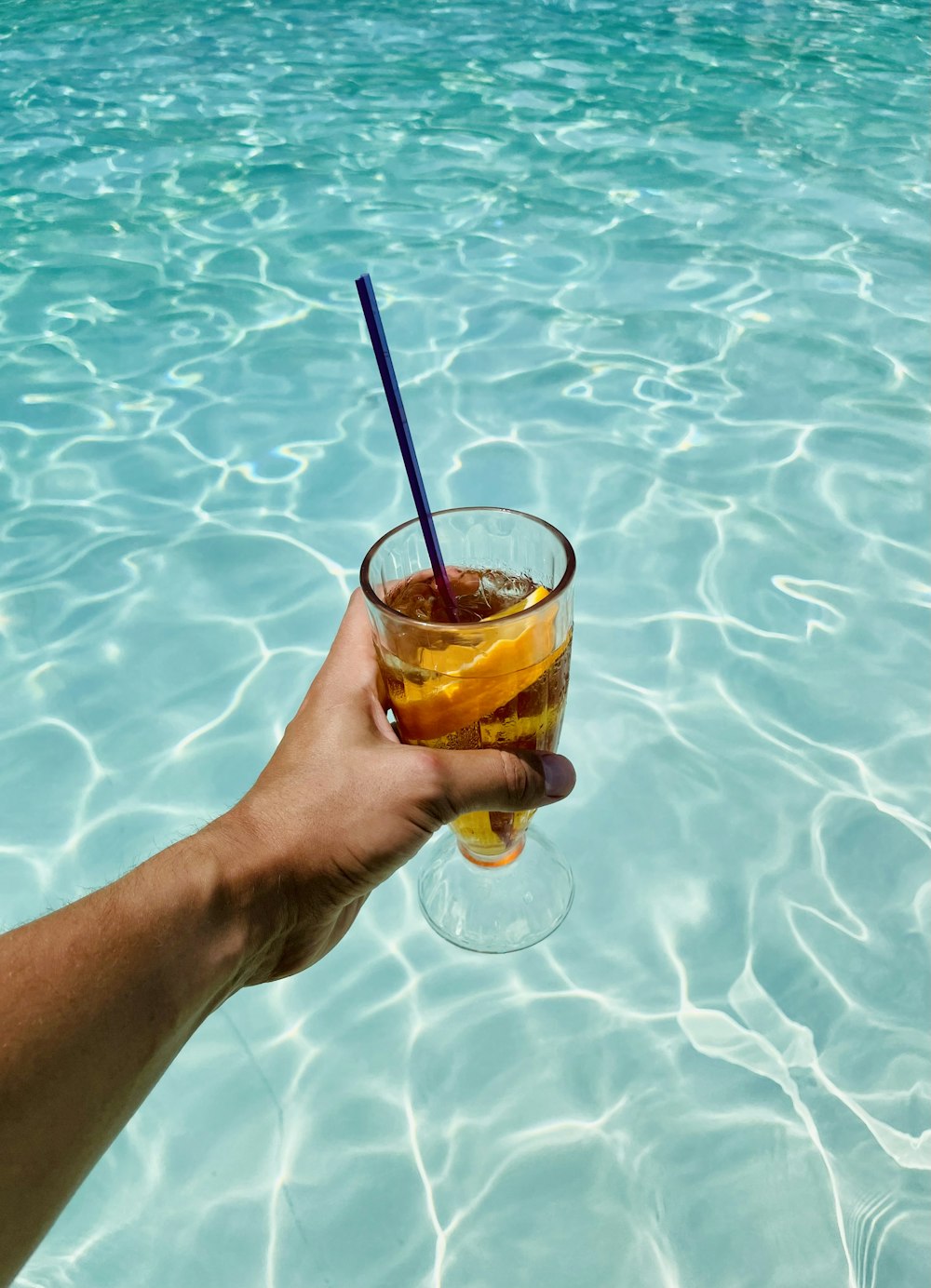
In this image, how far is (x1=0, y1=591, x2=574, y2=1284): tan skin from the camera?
1.10 metres

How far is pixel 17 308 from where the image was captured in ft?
15.1

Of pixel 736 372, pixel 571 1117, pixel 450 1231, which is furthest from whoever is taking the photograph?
pixel 736 372

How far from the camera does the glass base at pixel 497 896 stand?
204 centimetres

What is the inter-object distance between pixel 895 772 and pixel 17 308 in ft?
13.5

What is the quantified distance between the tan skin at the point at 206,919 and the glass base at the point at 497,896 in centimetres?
51

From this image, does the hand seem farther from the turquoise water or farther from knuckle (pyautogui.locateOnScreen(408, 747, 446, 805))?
the turquoise water

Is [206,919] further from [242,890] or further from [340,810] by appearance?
[340,810]

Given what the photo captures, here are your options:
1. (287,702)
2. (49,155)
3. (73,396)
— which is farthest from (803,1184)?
(49,155)


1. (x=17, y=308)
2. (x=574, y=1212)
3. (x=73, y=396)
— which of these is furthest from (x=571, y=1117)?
(x=17, y=308)

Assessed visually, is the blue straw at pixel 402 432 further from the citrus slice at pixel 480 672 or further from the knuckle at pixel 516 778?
the knuckle at pixel 516 778

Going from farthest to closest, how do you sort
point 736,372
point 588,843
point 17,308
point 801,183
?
point 801,183 → point 17,308 → point 736,372 → point 588,843

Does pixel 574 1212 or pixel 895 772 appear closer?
pixel 574 1212

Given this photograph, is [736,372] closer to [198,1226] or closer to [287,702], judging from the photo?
[287,702]

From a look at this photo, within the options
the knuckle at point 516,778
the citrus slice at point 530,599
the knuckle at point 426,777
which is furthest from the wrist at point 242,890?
the citrus slice at point 530,599
